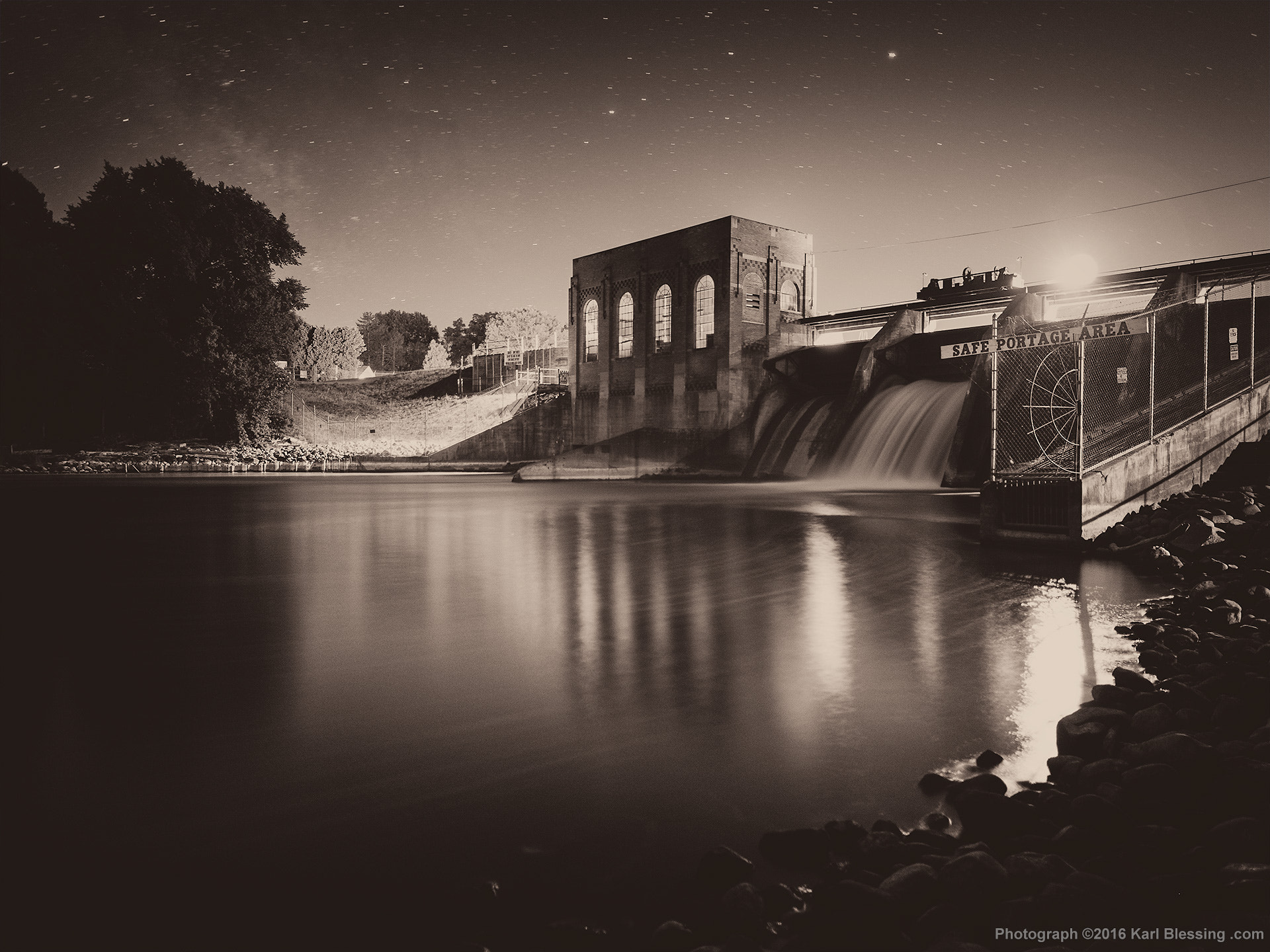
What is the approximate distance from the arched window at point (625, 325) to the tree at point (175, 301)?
19.2 metres

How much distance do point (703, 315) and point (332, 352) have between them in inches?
2580

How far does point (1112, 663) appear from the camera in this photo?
17.7 feet

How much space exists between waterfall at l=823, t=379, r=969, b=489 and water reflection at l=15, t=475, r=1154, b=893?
56.9 ft

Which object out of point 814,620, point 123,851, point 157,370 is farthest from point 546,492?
point 157,370

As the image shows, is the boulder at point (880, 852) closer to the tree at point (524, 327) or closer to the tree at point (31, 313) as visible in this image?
the tree at point (31, 313)

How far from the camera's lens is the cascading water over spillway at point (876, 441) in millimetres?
28094

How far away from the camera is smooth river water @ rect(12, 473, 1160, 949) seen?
3.04 m

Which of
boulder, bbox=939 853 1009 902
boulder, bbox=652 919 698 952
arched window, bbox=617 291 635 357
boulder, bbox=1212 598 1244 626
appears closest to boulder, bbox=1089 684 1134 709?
boulder, bbox=939 853 1009 902

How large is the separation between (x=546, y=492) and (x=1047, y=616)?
21445 millimetres

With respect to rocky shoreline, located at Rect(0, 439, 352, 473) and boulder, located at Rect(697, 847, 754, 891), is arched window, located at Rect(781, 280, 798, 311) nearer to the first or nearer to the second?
rocky shoreline, located at Rect(0, 439, 352, 473)

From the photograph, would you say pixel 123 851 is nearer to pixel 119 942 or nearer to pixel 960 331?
pixel 119 942

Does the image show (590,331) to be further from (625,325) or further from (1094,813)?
(1094,813)

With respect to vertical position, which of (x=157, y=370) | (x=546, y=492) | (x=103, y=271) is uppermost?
(x=103, y=271)

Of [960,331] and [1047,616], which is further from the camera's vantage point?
[960,331]
